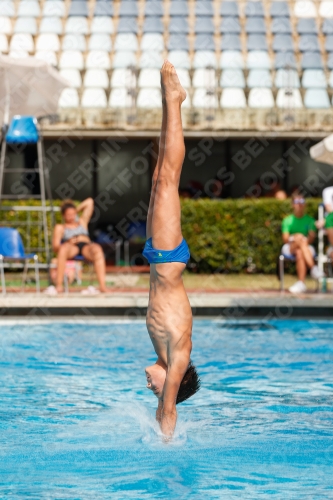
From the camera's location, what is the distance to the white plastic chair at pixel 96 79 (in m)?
17.2

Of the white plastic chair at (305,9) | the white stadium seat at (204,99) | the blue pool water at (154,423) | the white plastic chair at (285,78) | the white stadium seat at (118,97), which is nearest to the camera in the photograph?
the blue pool water at (154,423)

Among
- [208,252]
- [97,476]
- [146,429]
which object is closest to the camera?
[97,476]

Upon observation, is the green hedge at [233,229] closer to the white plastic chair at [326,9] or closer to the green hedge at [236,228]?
the green hedge at [236,228]

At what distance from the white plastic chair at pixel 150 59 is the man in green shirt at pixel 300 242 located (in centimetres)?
650

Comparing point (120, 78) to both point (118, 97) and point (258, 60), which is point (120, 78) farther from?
point (258, 60)

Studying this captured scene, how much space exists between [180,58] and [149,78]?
3.22ft

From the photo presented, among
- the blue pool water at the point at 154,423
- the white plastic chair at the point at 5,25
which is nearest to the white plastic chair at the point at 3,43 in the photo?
the white plastic chair at the point at 5,25

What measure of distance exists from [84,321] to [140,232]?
6.35 metres

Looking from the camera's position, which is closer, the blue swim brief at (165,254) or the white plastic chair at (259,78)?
the blue swim brief at (165,254)

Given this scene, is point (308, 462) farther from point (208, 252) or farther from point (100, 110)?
point (100, 110)

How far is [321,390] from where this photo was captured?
658 centimetres

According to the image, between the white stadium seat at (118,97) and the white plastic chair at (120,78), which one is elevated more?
the white plastic chair at (120,78)

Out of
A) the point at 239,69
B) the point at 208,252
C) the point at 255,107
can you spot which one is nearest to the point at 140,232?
the point at 208,252

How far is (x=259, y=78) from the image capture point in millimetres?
17516
